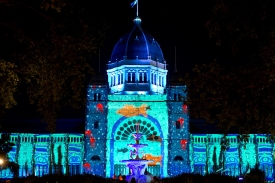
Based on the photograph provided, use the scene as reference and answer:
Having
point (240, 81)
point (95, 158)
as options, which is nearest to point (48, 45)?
point (240, 81)

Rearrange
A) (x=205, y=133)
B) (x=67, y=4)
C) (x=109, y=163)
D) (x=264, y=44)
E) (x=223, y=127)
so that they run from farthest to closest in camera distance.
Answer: (x=205, y=133) → (x=109, y=163) → (x=223, y=127) → (x=264, y=44) → (x=67, y=4)

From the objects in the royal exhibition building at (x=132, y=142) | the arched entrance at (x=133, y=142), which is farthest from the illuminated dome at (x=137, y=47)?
the arched entrance at (x=133, y=142)

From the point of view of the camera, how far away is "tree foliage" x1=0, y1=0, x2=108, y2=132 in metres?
14.0

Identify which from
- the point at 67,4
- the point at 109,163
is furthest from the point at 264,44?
the point at 109,163

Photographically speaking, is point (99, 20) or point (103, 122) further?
point (103, 122)

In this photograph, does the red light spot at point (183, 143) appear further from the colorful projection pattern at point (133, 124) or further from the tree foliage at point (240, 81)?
the tree foliage at point (240, 81)

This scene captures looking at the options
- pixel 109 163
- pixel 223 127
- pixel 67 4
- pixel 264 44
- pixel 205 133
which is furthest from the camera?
pixel 205 133

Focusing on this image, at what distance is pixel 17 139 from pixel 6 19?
45.0m

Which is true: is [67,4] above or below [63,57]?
above

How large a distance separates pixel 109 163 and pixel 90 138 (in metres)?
3.76

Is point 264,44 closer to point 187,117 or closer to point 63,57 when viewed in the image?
point 63,57

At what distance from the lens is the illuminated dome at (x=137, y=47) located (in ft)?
203

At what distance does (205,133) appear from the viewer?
5812cm

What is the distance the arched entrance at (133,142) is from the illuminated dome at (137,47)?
32.9 ft
